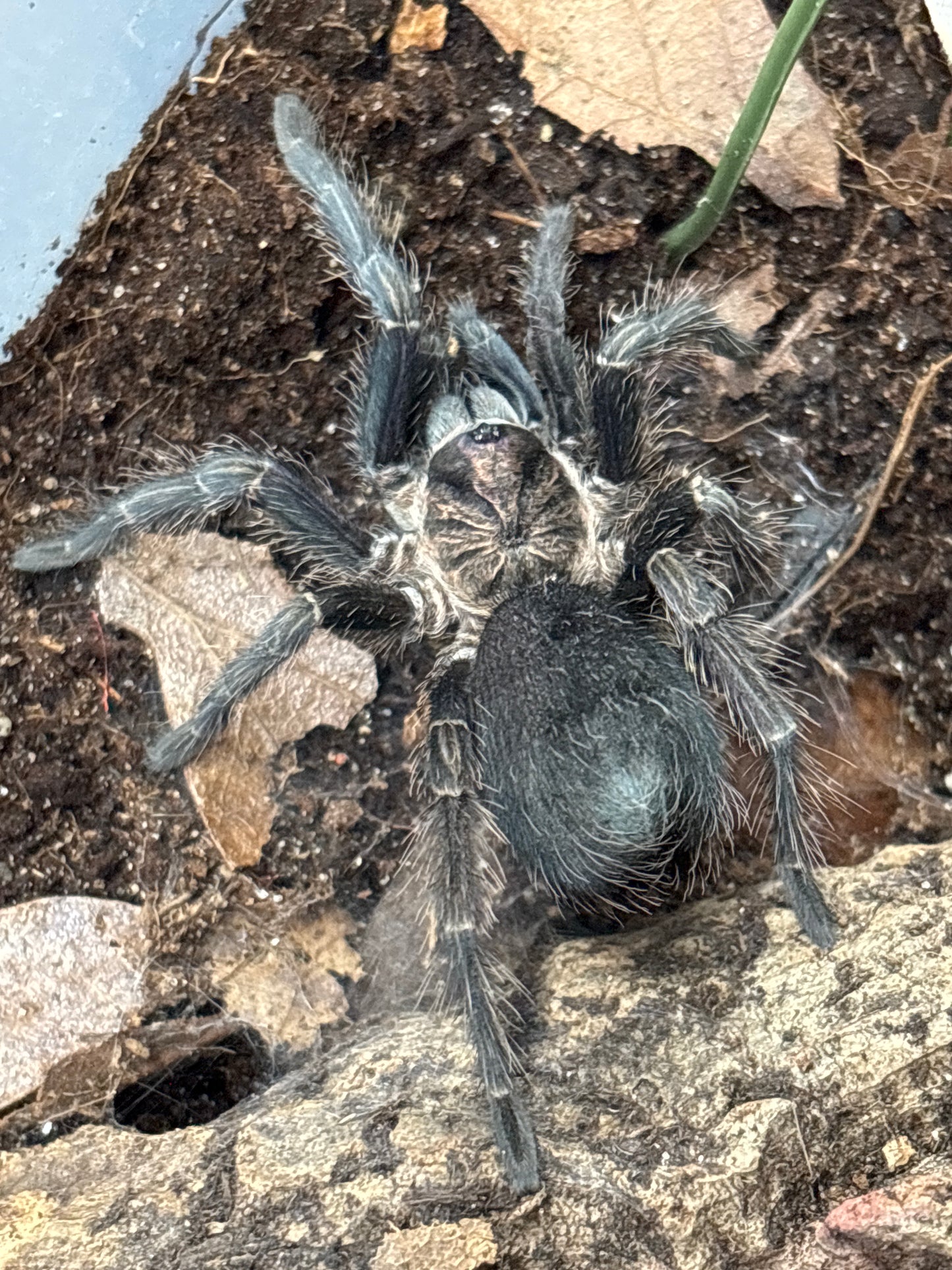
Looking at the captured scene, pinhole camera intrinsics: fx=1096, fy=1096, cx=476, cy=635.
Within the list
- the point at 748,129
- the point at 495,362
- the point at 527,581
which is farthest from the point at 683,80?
the point at 527,581

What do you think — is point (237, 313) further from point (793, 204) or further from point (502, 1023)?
point (502, 1023)

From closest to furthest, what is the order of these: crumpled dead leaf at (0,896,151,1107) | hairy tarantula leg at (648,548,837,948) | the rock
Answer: the rock < hairy tarantula leg at (648,548,837,948) < crumpled dead leaf at (0,896,151,1107)


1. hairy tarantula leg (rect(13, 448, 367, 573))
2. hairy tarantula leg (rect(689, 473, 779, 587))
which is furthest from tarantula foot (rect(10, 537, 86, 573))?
hairy tarantula leg (rect(689, 473, 779, 587))

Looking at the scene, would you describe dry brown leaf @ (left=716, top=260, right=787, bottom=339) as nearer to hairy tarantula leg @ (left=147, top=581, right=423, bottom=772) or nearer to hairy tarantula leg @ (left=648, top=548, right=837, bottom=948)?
hairy tarantula leg @ (left=648, top=548, right=837, bottom=948)

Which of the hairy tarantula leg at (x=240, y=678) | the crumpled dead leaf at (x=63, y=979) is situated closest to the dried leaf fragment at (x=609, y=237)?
the hairy tarantula leg at (x=240, y=678)

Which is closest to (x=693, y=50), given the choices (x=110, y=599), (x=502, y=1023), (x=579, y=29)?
(x=579, y=29)

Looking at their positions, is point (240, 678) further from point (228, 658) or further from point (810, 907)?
point (810, 907)

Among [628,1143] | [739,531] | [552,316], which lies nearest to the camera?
[628,1143]
